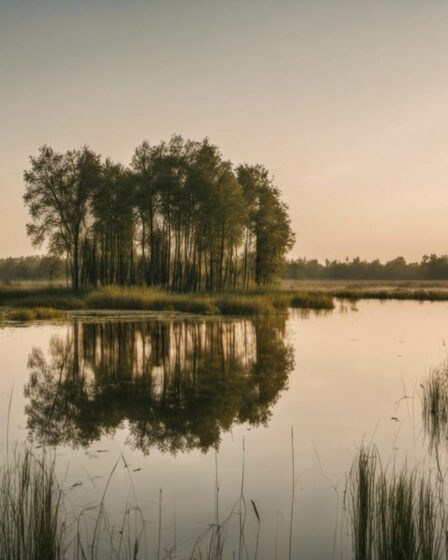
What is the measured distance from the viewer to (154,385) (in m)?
12.8

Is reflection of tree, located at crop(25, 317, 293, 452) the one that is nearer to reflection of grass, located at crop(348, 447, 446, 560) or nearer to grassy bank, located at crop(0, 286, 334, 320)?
reflection of grass, located at crop(348, 447, 446, 560)

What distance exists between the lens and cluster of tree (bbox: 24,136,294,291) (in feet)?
165

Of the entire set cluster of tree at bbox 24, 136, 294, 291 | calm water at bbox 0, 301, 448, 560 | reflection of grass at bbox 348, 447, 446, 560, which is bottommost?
calm water at bbox 0, 301, 448, 560

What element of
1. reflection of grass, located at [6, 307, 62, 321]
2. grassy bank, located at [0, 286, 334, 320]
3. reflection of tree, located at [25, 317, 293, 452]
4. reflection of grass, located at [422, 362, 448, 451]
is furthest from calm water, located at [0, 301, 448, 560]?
grassy bank, located at [0, 286, 334, 320]

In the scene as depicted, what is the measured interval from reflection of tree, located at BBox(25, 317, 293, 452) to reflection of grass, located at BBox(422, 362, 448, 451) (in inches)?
117

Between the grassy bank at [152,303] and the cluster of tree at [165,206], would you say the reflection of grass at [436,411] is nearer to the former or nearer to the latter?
the grassy bank at [152,303]

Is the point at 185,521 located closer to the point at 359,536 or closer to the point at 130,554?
the point at 130,554

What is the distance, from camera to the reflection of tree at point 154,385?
9.10m

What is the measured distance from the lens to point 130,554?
195 inches

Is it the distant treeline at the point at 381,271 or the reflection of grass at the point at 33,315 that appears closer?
the reflection of grass at the point at 33,315

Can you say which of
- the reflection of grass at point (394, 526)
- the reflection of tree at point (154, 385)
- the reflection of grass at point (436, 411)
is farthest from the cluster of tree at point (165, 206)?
the reflection of grass at point (394, 526)

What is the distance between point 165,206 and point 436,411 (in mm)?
42446

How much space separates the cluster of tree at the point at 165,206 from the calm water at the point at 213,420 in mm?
30818

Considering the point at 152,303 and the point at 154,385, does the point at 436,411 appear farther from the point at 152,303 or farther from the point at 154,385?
the point at 152,303
